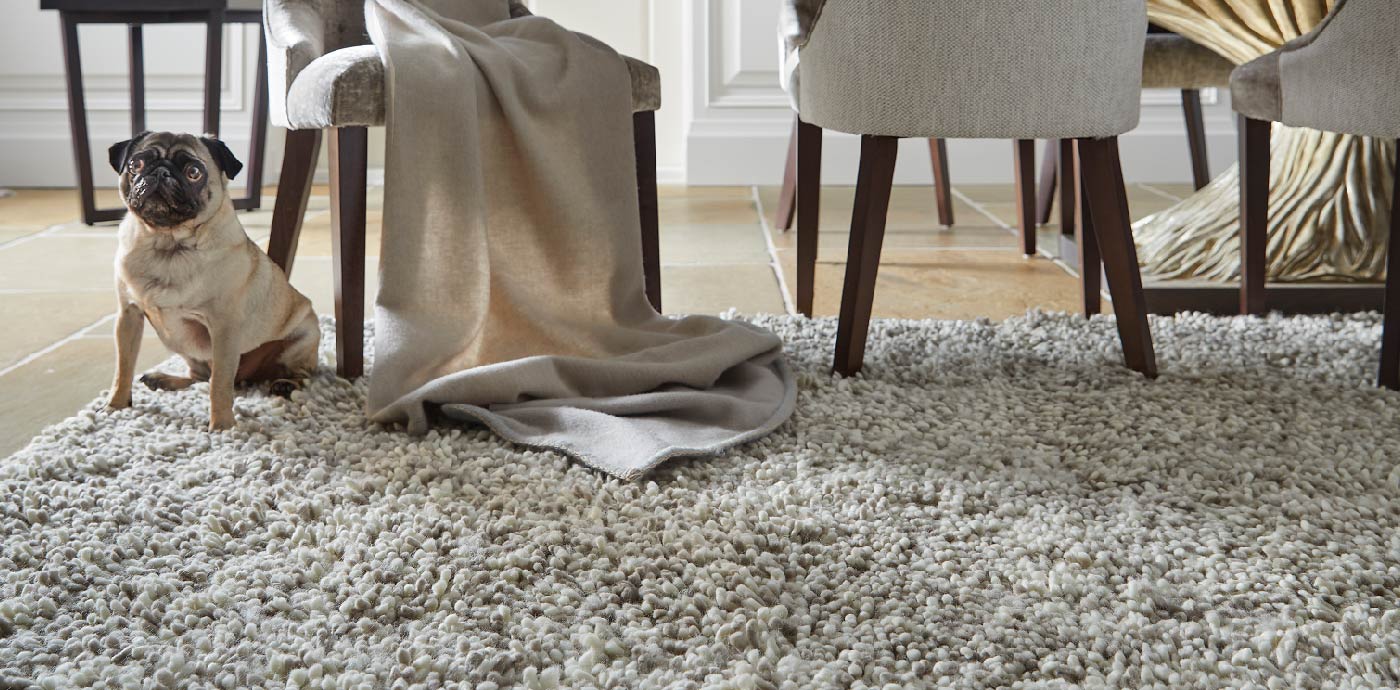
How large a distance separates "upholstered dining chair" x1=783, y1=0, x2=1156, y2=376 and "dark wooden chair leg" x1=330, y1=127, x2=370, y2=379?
0.65 meters

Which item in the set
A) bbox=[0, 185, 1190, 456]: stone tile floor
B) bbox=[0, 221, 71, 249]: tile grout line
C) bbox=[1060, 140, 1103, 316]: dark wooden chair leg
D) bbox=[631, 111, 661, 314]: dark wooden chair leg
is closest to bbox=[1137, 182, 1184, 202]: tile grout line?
bbox=[0, 185, 1190, 456]: stone tile floor

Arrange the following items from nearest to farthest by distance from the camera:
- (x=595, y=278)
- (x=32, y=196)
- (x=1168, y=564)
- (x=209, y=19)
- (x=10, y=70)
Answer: (x=1168, y=564)
(x=595, y=278)
(x=209, y=19)
(x=32, y=196)
(x=10, y=70)

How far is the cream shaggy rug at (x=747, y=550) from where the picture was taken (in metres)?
0.92

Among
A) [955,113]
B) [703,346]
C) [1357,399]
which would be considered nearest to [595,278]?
[703,346]

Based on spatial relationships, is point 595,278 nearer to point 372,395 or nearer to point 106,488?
point 372,395

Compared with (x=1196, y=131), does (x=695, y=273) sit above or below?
below

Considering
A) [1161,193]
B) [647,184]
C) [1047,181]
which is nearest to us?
[647,184]

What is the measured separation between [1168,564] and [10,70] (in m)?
4.22

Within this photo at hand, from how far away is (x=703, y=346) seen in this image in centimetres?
169

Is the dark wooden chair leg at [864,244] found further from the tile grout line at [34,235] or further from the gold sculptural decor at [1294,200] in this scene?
the tile grout line at [34,235]

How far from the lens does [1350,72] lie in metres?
1.60

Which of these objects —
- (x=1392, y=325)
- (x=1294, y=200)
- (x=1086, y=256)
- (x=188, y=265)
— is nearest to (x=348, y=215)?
(x=188, y=265)

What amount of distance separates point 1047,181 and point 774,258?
0.80 metres

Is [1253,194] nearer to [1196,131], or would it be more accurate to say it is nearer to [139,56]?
[1196,131]
